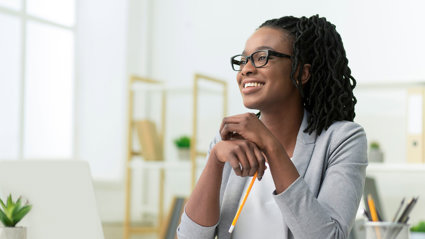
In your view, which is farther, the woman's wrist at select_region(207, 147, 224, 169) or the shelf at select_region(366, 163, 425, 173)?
the shelf at select_region(366, 163, 425, 173)

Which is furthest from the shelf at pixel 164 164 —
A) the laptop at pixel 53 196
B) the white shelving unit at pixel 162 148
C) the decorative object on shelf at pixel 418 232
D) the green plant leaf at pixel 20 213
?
the green plant leaf at pixel 20 213

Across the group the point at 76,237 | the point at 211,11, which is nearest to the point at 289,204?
the point at 76,237

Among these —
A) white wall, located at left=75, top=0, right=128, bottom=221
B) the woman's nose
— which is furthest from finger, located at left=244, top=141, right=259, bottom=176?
white wall, located at left=75, top=0, right=128, bottom=221

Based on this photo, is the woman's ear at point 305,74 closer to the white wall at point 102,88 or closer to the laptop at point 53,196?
the laptop at point 53,196

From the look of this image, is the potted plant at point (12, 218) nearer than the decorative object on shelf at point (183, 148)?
Yes

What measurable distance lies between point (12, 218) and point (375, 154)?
2561 millimetres

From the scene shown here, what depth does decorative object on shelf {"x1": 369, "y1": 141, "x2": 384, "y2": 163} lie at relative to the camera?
3512 millimetres

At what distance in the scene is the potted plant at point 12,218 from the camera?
1.30 meters

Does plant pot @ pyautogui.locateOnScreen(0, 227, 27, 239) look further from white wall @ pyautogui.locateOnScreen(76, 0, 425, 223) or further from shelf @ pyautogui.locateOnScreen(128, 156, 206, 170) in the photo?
white wall @ pyautogui.locateOnScreen(76, 0, 425, 223)

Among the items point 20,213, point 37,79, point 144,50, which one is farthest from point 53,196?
point 144,50

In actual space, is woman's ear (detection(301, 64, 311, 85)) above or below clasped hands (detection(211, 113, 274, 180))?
above

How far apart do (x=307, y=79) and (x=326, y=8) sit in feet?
9.32

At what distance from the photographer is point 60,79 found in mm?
4473

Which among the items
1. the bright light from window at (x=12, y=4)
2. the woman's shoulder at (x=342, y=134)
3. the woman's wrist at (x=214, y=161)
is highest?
the bright light from window at (x=12, y=4)
